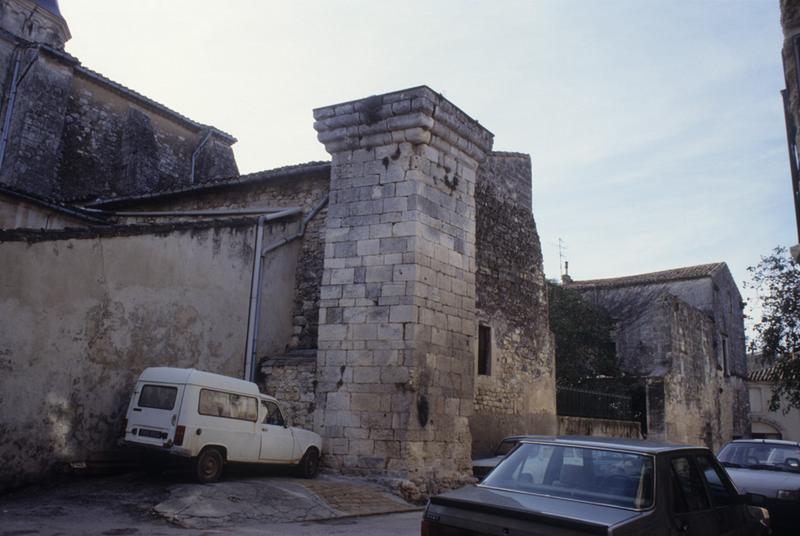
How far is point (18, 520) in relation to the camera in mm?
6527

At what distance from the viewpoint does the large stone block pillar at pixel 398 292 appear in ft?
31.7

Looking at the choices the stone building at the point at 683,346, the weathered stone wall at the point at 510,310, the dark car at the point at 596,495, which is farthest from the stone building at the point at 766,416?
the dark car at the point at 596,495

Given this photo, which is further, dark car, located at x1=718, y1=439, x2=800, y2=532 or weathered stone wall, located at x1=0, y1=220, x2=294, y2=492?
weathered stone wall, located at x1=0, y1=220, x2=294, y2=492

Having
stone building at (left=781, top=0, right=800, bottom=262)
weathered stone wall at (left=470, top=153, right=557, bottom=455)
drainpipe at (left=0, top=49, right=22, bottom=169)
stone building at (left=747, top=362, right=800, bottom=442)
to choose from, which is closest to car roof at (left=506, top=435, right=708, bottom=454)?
stone building at (left=781, top=0, right=800, bottom=262)

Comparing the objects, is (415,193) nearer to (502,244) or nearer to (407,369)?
(407,369)

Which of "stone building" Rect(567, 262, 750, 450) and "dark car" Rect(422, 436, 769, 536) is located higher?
"stone building" Rect(567, 262, 750, 450)

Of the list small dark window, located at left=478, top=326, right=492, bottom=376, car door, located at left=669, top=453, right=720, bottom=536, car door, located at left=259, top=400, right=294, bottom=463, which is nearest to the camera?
car door, located at left=669, top=453, right=720, bottom=536

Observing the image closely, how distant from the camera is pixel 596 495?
397cm

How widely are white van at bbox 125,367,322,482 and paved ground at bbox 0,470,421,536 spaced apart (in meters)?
0.37

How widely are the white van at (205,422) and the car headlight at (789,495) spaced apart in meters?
5.99

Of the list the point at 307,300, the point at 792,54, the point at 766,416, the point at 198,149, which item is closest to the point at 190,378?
the point at 307,300

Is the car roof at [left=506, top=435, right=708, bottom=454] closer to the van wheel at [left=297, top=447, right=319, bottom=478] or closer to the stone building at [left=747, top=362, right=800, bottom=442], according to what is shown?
the van wheel at [left=297, top=447, right=319, bottom=478]

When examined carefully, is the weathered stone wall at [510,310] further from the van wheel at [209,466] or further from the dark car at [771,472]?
the van wheel at [209,466]

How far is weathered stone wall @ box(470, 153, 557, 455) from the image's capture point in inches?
555
